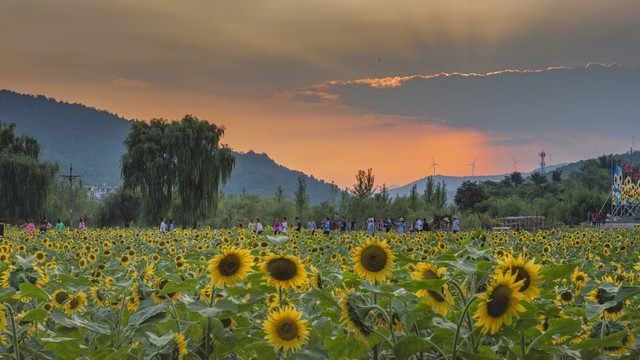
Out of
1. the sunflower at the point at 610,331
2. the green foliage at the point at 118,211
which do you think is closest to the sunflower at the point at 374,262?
the sunflower at the point at 610,331

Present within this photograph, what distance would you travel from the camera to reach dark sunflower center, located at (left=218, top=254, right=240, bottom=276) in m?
2.05

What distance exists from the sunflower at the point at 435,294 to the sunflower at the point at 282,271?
0.48m

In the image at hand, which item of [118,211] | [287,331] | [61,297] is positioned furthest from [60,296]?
[118,211]

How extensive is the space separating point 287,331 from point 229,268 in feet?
1.59

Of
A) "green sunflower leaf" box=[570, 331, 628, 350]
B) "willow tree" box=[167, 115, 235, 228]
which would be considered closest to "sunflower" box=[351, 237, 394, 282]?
"green sunflower leaf" box=[570, 331, 628, 350]

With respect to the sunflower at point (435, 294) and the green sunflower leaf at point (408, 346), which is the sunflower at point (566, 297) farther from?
the green sunflower leaf at point (408, 346)

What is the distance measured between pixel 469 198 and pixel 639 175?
21128 mm

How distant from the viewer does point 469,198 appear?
73625 mm

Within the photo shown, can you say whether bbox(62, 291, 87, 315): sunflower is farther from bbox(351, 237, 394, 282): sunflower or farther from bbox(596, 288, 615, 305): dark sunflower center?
bbox(596, 288, 615, 305): dark sunflower center

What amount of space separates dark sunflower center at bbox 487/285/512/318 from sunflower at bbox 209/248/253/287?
992 millimetres

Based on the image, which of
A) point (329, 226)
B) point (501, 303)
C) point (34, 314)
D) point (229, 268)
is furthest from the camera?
point (329, 226)

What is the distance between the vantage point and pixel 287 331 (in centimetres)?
167

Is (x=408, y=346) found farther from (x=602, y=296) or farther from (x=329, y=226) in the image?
(x=329, y=226)

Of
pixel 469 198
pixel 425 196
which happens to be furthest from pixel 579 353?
pixel 469 198
